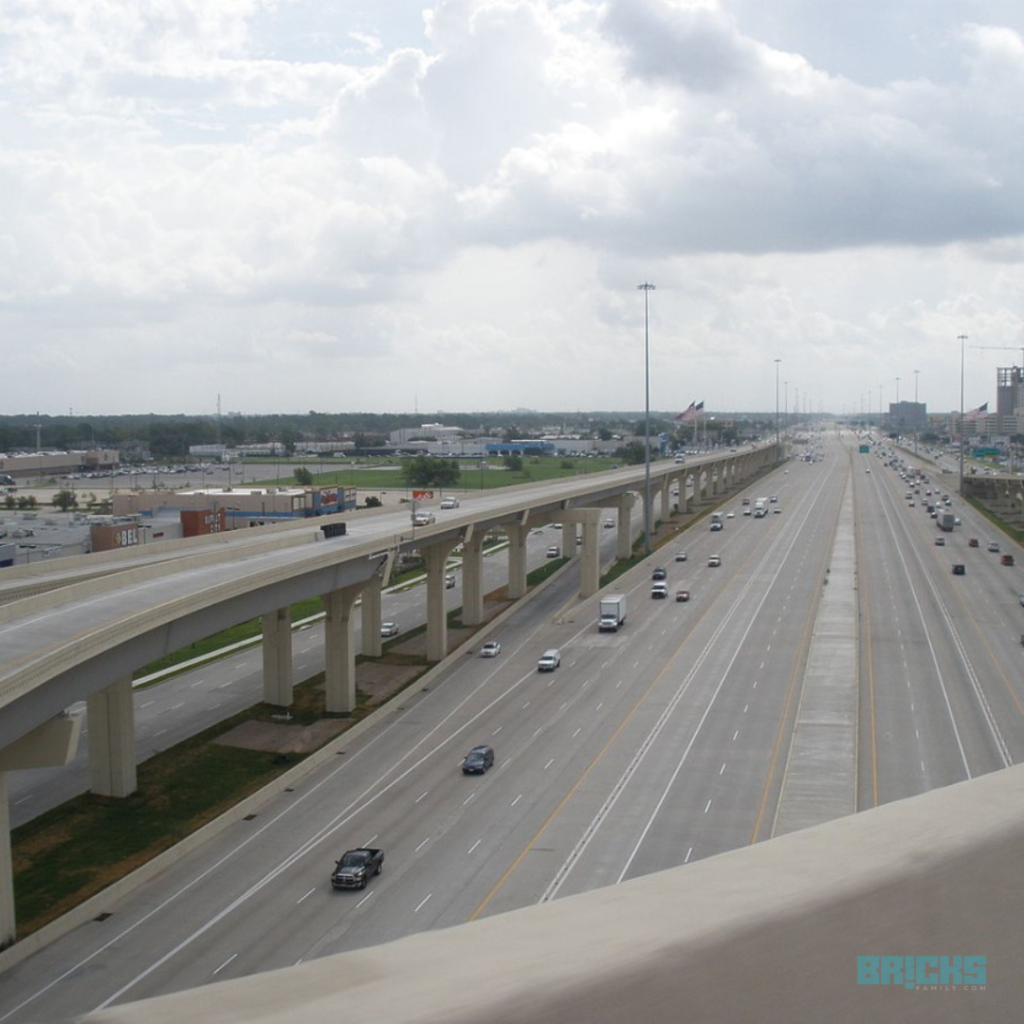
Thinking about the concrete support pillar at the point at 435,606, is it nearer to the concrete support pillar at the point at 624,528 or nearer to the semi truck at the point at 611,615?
the semi truck at the point at 611,615

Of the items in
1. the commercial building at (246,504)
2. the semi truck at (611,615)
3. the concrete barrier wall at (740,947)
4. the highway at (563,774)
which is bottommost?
the highway at (563,774)

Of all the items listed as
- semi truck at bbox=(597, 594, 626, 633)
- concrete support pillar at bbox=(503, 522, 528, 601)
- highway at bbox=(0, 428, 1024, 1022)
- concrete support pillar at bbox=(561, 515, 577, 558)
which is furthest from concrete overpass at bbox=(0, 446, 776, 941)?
concrete support pillar at bbox=(561, 515, 577, 558)

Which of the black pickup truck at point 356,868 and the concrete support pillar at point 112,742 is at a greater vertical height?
the concrete support pillar at point 112,742

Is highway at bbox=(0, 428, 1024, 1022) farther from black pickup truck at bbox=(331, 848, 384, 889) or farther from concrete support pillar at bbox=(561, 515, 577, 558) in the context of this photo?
concrete support pillar at bbox=(561, 515, 577, 558)

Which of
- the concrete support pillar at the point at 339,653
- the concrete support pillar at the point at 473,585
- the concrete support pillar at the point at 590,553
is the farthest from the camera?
the concrete support pillar at the point at 590,553

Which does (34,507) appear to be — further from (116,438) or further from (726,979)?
(116,438)

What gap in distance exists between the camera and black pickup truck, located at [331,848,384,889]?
18.9m

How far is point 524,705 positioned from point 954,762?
38.1 feet

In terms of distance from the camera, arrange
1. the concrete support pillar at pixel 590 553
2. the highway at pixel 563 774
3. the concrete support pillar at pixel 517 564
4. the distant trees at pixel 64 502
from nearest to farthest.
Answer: the highway at pixel 563 774
the concrete support pillar at pixel 517 564
the concrete support pillar at pixel 590 553
the distant trees at pixel 64 502

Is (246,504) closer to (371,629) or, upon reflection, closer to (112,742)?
(371,629)

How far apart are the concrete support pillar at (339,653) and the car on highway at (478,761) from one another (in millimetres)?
6428

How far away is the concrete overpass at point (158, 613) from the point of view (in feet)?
56.9

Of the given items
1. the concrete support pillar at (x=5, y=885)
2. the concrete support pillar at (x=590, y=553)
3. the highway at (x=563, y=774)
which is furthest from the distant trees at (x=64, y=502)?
the concrete support pillar at (x=5, y=885)

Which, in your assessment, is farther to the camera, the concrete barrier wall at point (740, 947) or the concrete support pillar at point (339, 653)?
the concrete support pillar at point (339, 653)
